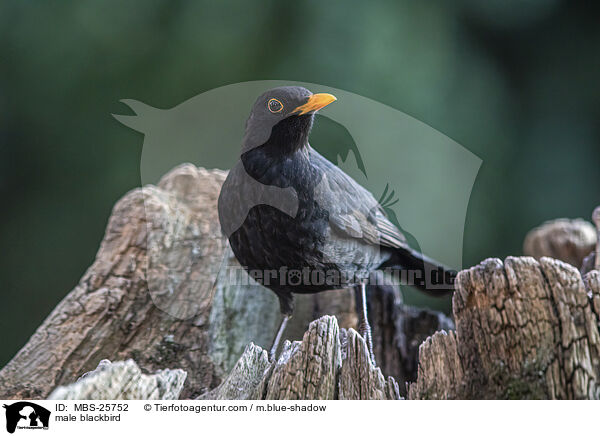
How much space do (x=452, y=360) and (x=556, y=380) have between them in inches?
11.4

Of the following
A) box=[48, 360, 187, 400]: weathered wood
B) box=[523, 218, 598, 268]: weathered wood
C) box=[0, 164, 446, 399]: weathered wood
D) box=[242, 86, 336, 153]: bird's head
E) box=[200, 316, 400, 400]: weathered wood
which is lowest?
box=[48, 360, 187, 400]: weathered wood

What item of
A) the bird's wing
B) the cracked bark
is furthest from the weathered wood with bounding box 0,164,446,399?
the bird's wing

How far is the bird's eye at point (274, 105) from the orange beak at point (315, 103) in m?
0.08

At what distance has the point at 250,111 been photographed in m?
2.38

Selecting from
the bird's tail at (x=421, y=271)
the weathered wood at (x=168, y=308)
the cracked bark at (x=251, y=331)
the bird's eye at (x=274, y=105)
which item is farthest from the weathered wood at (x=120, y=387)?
the bird's tail at (x=421, y=271)

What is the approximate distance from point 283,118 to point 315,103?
0.16 metres

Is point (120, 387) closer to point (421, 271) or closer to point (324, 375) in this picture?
point (324, 375)

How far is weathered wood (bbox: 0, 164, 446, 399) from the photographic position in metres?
2.42

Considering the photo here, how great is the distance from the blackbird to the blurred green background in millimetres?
397

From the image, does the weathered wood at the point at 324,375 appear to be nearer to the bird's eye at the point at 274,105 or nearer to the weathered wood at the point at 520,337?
the weathered wood at the point at 520,337

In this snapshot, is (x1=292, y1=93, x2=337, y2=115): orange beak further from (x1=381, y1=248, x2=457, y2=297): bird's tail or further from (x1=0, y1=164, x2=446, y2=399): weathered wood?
(x1=0, y1=164, x2=446, y2=399): weathered wood

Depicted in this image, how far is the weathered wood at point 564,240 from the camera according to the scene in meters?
3.54

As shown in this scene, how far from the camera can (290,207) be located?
7.39ft
